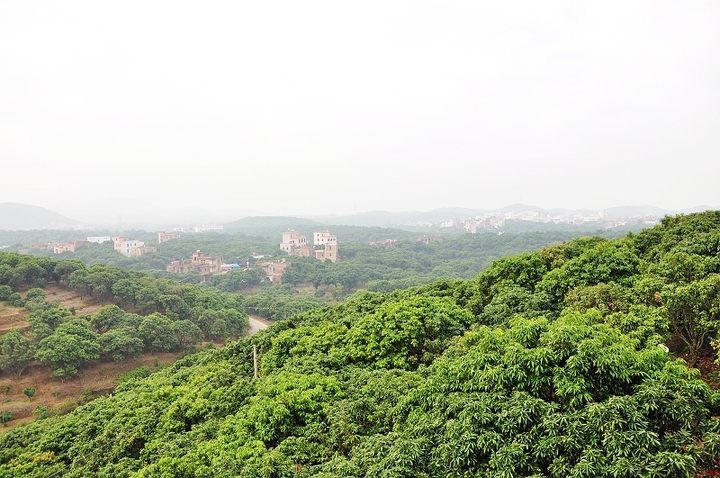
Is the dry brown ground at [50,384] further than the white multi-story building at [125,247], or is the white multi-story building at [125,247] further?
the white multi-story building at [125,247]

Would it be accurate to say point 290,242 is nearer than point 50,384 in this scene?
No

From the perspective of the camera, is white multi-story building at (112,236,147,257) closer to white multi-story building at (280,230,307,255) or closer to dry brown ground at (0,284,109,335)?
white multi-story building at (280,230,307,255)

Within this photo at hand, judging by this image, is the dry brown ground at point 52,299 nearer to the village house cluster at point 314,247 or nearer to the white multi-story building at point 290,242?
the village house cluster at point 314,247

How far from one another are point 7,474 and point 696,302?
48.8 feet

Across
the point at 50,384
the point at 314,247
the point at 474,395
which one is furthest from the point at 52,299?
the point at 314,247

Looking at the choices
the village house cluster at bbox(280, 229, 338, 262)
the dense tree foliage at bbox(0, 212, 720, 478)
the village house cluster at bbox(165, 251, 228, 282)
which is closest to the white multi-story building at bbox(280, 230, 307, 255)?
the village house cluster at bbox(280, 229, 338, 262)

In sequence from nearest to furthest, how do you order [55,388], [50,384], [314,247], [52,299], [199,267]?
[55,388] → [50,384] → [52,299] → [199,267] → [314,247]

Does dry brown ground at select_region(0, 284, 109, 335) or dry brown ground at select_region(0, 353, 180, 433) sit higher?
dry brown ground at select_region(0, 284, 109, 335)

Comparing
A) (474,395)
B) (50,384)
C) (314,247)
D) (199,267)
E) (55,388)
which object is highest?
(474,395)

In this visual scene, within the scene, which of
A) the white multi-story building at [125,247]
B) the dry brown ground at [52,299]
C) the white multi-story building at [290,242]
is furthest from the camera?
the white multi-story building at [290,242]

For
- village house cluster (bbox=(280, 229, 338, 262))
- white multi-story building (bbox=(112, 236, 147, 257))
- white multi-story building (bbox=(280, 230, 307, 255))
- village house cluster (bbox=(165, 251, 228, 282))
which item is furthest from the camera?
white multi-story building (bbox=(280, 230, 307, 255))

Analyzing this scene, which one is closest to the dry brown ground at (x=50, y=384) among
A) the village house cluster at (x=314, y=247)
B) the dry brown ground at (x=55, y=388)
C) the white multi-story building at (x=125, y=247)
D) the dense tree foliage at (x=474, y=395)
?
the dry brown ground at (x=55, y=388)

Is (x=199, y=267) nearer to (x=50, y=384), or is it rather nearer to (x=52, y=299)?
(x=52, y=299)

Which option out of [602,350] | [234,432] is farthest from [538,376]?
[234,432]
